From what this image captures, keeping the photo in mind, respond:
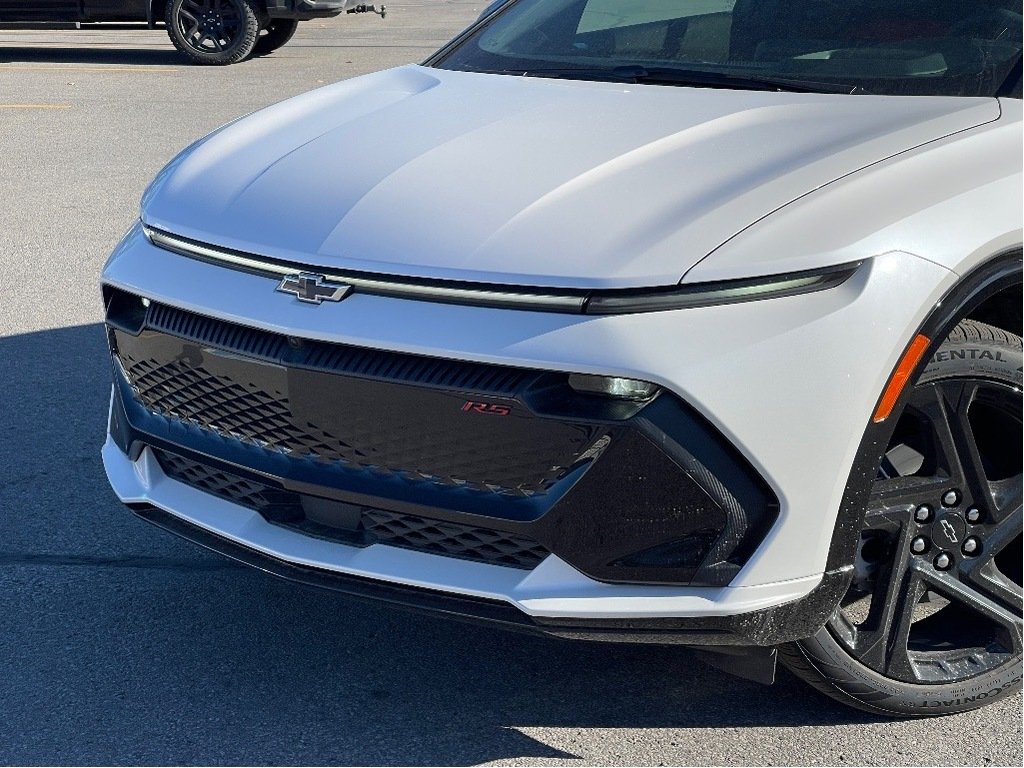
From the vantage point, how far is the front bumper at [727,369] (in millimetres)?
2254

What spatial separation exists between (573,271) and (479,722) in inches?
42.5

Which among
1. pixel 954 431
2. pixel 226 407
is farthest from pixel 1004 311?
pixel 226 407

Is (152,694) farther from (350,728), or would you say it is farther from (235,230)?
(235,230)

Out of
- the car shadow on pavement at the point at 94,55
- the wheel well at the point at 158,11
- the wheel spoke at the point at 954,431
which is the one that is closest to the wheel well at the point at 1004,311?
the wheel spoke at the point at 954,431

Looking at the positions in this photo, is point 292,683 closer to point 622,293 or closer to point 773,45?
point 622,293

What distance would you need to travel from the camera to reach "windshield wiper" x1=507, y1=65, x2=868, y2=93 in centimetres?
311

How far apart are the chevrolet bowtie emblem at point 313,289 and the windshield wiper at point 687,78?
1212mm

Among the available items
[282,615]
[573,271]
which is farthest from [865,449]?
[282,615]

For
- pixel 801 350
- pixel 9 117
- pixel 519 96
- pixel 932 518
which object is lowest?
pixel 9 117

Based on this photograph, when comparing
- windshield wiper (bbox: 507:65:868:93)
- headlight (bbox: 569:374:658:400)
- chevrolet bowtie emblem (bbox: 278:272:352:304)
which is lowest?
headlight (bbox: 569:374:658:400)

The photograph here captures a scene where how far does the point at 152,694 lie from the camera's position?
2979 millimetres

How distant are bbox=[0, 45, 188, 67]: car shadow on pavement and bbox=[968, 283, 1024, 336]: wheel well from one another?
11791 millimetres

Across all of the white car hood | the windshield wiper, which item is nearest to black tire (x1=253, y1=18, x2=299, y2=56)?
the windshield wiper

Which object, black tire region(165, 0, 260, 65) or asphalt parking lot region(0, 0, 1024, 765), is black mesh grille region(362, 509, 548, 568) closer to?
asphalt parking lot region(0, 0, 1024, 765)
